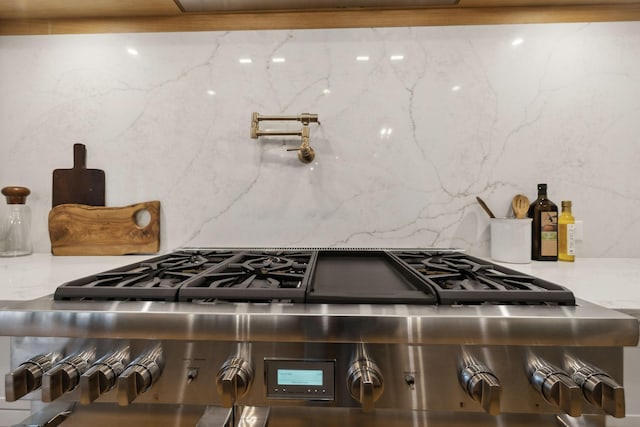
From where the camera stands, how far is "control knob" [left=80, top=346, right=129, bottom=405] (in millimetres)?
487

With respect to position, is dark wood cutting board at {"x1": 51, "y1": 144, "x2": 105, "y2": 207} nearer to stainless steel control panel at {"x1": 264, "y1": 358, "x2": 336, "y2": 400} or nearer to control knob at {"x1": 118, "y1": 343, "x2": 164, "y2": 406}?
control knob at {"x1": 118, "y1": 343, "x2": 164, "y2": 406}

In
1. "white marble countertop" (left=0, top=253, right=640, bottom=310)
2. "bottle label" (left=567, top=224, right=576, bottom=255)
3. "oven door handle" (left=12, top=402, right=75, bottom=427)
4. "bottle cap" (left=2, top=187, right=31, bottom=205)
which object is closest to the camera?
"oven door handle" (left=12, top=402, right=75, bottom=427)

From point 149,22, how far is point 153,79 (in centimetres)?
22

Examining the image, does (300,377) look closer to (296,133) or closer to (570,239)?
(296,133)

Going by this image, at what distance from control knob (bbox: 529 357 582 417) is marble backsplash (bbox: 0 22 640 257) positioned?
2.38ft

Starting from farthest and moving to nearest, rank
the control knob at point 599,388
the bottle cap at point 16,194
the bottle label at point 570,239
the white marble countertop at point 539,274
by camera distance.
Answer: the bottle cap at point 16,194
the bottle label at point 570,239
the white marble countertop at point 539,274
the control knob at point 599,388

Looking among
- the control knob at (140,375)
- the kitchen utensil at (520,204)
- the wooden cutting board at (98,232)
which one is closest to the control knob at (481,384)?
the control knob at (140,375)

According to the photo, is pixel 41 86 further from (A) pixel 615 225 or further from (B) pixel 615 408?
(A) pixel 615 225

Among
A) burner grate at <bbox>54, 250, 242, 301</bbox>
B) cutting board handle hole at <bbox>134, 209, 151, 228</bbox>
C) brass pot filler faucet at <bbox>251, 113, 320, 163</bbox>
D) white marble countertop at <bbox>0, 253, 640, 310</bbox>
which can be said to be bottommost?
white marble countertop at <bbox>0, 253, 640, 310</bbox>

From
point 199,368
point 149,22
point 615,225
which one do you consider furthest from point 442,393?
point 149,22

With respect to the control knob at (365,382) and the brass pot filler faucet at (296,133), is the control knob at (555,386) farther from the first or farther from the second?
the brass pot filler faucet at (296,133)

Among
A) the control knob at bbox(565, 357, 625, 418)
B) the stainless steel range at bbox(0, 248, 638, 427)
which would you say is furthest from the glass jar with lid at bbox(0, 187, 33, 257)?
the control knob at bbox(565, 357, 625, 418)

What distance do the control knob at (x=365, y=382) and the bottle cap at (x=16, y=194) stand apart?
1399mm

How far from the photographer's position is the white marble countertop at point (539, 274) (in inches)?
26.7
